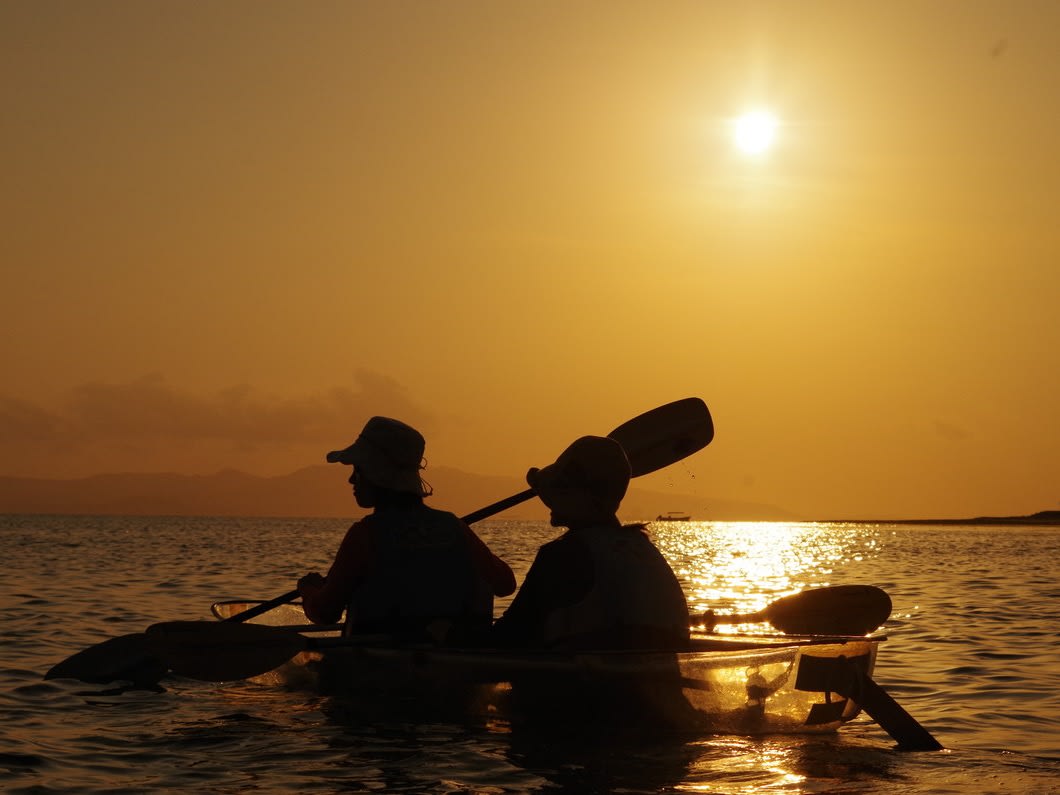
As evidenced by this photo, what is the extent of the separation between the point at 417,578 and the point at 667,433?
10.3ft

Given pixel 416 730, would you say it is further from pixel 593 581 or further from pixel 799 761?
pixel 799 761

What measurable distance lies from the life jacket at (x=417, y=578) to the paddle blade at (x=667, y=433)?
2.59 meters

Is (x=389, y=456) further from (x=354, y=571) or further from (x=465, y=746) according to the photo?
(x=465, y=746)

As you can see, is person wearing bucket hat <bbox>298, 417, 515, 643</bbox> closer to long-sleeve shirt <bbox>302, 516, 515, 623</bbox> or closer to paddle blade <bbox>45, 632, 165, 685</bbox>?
long-sleeve shirt <bbox>302, 516, 515, 623</bbox>

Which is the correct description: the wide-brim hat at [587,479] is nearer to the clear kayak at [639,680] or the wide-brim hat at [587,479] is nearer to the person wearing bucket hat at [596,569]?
the person wearing bucket hat at [596,569]

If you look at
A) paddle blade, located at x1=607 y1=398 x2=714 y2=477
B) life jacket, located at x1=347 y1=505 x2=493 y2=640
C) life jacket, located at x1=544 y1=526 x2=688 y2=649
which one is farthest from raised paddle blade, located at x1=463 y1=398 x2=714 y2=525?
life jacket, located at x1=544 y1=526 x2=688 y2=649

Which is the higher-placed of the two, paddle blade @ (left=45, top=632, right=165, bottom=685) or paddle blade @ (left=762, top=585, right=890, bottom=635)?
paddle blade @ (left=762, top=585, right=890, bottom=635)

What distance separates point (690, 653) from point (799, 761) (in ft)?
2.85

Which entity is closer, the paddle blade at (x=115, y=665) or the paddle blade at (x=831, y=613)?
the paddle blade at (x=831, y=613)

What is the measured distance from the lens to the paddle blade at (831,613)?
8938 millimetres

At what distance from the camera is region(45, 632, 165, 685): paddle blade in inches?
362

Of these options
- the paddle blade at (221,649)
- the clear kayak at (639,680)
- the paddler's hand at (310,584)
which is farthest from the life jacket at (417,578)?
the paddle blade at (221,649)

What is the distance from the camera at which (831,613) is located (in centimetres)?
897

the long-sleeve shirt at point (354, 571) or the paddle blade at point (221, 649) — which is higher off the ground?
the long-sleeve shirt at point (354, 571)
